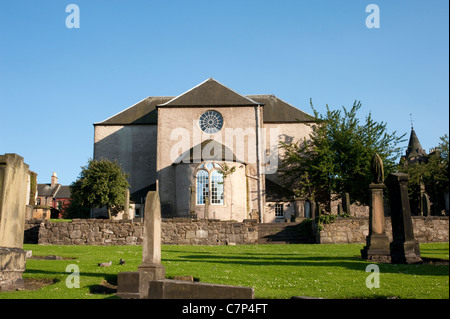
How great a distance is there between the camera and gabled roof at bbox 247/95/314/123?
144 ft

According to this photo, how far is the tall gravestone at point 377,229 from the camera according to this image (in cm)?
1314

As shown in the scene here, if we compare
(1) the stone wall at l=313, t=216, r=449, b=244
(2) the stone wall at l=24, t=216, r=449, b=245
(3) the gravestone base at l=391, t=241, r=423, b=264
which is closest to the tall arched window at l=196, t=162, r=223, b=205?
(2) the stone wall at l=24, t=216, r=449, b=245

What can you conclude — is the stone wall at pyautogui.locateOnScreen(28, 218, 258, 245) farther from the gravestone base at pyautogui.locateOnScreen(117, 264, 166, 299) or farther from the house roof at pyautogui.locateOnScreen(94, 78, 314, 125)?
the house roof at pyautogui.locateOnScreen(94, 78, 314, 125)

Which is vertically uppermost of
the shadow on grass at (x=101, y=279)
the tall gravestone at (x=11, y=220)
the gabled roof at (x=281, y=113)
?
the gabled roof at (x=281, y=113)

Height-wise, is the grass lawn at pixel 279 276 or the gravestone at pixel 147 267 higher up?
Result: the gravestone at pixel 147 267

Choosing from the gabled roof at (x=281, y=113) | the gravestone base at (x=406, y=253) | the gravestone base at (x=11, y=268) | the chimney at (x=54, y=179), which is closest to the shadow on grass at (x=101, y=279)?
the gravestone base at (x=11, y=268)

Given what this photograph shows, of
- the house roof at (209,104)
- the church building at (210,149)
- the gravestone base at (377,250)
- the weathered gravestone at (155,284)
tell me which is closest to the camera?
the weathered gravestone at (155,284)

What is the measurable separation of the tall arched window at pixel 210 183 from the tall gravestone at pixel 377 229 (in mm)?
20786

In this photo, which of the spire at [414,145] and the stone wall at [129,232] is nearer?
the stone wall at [129,232]

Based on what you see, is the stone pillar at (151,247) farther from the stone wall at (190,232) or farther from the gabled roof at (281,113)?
the gabled roof at (281,113)

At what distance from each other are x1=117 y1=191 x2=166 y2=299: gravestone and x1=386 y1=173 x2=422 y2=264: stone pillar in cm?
726

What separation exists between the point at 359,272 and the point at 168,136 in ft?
102

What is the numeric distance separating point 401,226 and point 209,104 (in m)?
29.1

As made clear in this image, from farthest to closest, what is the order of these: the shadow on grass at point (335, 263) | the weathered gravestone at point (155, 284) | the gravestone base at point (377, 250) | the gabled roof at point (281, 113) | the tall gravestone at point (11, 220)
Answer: the gabled roof at point (281, 113), the gravestone base at point (377, 250), the shadow on grass at point (335, 263), the tall gravestone at point (11, 220), the weathered gravestone at point (155, 284)
